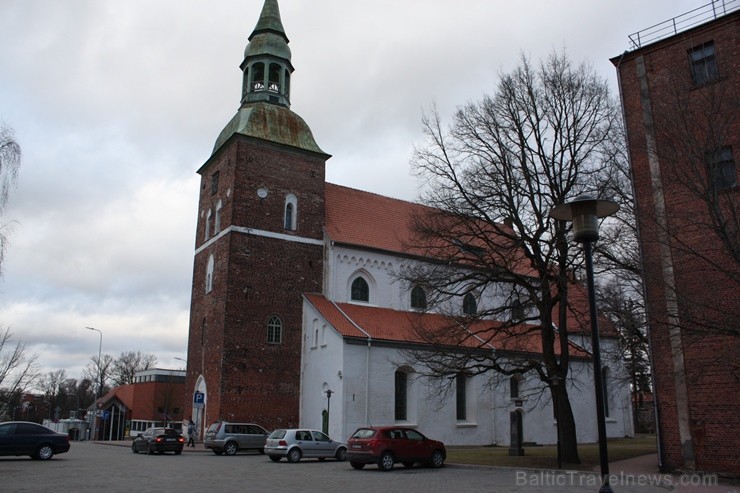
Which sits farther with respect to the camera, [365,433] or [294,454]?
[294,454]

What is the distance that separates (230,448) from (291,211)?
13291 millimetres

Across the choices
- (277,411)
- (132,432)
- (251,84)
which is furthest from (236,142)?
(132,432)

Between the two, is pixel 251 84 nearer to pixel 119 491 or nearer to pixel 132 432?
pixel 119 491

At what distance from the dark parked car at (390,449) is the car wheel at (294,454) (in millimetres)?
3166

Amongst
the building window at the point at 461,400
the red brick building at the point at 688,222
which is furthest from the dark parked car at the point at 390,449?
the building window at the point at 461,400

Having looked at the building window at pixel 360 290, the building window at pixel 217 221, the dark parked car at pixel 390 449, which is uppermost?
the building window at pixel 217 221

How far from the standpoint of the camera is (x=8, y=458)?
2319 cm

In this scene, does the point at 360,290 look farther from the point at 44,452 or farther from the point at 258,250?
the point at 44,452

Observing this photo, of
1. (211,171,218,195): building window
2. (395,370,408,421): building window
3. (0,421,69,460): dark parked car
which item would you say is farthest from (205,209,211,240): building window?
(0,421,69,460): dark parked car

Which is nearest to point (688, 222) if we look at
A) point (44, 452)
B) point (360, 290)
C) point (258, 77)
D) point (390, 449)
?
point (390, 449)

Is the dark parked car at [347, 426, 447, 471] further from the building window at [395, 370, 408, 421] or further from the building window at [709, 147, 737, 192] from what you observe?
the building window at [709, 147, 737, 192]

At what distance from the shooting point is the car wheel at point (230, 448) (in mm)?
26297

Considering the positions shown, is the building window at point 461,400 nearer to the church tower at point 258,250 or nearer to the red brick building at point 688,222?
the church tower at point 258,250

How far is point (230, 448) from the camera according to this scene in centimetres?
2644
